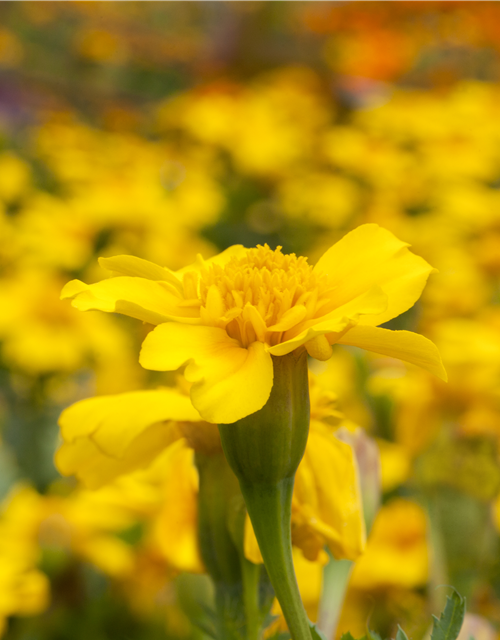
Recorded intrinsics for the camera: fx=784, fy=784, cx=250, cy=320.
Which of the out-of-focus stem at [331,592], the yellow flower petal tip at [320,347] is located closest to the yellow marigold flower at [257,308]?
the yellow flower petal tip at [320,347]

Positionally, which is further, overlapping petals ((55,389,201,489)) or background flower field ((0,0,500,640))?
background flower field ((0,0,500,640))

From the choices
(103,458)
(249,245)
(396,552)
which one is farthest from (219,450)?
(249,245)

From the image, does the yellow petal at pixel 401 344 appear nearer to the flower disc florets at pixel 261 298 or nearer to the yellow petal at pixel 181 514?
the flower disc florets at pixel 261 298

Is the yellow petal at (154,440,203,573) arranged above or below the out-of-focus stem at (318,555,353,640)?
above

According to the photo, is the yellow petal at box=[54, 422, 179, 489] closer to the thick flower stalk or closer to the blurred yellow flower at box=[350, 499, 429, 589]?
the thick flower stalk

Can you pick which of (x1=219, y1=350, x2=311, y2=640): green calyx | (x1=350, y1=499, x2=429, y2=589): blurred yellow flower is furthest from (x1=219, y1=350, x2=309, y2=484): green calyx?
(x1=350, y1=499, x2=429, y2=589): blurred yellow flower

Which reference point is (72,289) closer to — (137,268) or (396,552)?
Answer: (137,268)

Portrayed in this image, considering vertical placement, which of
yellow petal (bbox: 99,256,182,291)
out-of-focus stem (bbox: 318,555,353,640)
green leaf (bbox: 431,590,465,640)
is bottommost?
out-of-focus stem (bbox: 318,555,353,640)
